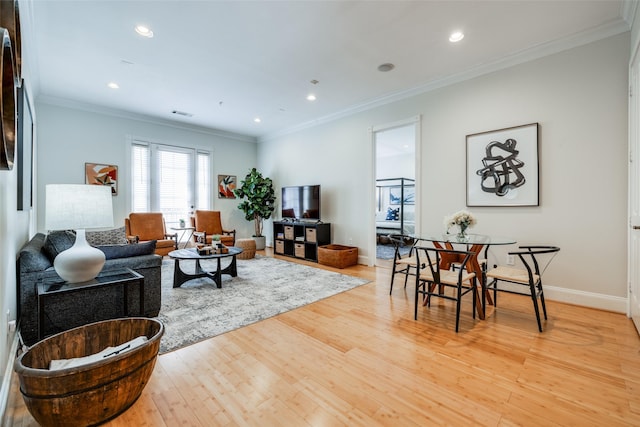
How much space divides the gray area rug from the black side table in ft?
1.55

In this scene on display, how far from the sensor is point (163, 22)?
9.71 ft

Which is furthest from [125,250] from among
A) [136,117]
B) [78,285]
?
[136,117]

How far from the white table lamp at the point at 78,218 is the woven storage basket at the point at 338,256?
3.53 m

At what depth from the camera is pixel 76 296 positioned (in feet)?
7.61

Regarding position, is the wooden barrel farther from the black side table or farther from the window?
the window

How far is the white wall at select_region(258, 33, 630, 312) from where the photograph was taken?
9.87 ft

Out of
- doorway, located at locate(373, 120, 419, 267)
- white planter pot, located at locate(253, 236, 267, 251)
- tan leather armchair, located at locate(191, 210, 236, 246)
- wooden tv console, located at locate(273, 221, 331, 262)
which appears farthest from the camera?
doorway, located at locate(373, 120, 419, 267)

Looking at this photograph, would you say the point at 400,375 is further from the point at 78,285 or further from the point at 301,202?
the point at 301,202

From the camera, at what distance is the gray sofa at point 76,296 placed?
2.17 metres

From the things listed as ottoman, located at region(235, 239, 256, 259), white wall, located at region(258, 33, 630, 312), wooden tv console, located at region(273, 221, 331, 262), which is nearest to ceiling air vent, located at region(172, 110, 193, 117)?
ottoman, located at region(235, 239, 256, 259)

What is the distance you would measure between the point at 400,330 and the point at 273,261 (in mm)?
3521

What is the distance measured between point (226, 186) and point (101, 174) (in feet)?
8.62

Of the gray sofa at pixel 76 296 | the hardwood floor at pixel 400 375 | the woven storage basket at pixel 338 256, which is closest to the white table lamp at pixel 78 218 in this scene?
the gray sofa at pixel 76 296

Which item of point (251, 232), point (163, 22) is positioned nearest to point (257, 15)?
point (163, 22)
